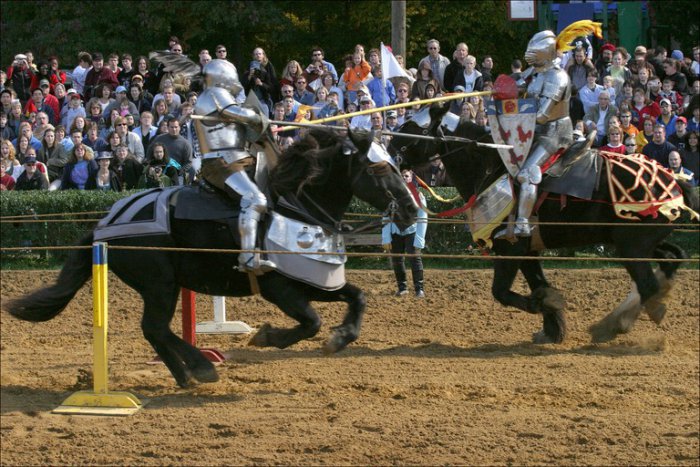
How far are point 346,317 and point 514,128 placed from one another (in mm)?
2603

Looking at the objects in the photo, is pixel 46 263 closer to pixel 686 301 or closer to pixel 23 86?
pixel 23 86

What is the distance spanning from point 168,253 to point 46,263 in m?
5.73

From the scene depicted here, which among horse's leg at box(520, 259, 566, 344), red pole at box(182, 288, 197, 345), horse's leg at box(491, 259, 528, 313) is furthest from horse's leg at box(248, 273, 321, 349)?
horse's leg at box(520, 259, 566, 344)

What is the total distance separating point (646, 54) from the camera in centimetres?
1794

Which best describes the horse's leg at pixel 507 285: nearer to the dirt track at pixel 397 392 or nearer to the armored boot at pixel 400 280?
the dirt track at pixel 397 392

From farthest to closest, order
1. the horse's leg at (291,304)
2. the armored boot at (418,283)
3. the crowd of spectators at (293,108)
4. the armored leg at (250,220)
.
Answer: the crowd of spectators at (293,108), the armored boot at (418,283), the horse's leg at (291,304), the armored leg at (250,220)

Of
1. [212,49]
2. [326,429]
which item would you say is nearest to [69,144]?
[212,49]

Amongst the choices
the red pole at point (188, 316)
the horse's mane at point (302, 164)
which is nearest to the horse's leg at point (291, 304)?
the horse's mane at point (302, 164)

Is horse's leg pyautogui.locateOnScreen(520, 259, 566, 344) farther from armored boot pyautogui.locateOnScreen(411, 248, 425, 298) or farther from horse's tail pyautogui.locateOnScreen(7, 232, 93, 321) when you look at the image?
horse's tail pyautogui.locateOnScreen(7, 232, 93, 321)

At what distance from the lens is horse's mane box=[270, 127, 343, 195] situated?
10.1 meters

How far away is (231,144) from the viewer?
998 centimetres

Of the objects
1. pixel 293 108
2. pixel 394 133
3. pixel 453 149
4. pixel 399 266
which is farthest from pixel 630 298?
pixel 293 108

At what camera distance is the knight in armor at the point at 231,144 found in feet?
32.2

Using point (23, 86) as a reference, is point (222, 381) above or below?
below
